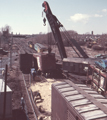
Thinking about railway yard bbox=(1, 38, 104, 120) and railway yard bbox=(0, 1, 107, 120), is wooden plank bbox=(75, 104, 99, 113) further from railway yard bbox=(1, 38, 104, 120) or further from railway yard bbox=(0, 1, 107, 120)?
railway yard bbox=(1, 38, 104, 120)

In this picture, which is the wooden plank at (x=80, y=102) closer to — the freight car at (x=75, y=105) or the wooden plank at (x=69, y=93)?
the freight car at (x=75, y=105)

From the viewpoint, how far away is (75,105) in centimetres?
673

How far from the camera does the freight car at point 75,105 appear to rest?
6.03 metres

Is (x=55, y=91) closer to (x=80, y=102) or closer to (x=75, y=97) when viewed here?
(x=75, y=97)

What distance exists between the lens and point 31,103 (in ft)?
48.4

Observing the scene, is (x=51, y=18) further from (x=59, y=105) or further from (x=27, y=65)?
(x=59, y=105)

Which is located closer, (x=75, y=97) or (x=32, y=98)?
(x=75, y=97)

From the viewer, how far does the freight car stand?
6030 mm

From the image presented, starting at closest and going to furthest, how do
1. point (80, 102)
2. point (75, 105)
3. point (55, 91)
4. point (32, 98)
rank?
1. point (75, 105)
2. point (80, 102)
3. point (55, 91)
4. point (32, 98)

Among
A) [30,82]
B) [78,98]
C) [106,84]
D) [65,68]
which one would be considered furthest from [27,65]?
[78,98]

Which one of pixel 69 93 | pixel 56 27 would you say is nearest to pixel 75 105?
pixel 69 93

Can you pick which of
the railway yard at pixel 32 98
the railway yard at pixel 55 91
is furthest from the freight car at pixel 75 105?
the railway yard at pixel 32 98

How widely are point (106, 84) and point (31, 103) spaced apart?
26.5ft

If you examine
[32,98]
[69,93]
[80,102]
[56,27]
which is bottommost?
[32,98]
